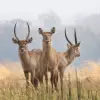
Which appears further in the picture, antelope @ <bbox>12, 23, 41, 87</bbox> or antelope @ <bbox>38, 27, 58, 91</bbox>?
antelope @ <bbox>12, 23, 41, 87</bbox>

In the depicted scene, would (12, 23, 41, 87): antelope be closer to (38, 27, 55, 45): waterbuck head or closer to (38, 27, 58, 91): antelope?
(38, 27, 58, 91): antelope

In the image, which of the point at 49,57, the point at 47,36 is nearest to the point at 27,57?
the point at 49,57

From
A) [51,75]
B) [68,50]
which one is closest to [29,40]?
[51,75]

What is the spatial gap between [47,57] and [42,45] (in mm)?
430

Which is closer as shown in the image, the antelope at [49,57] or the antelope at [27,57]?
the antelope at [49,57]

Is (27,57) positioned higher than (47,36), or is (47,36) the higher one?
(47,36)

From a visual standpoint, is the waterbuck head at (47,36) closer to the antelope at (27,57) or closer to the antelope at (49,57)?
the antelope at (49,57)

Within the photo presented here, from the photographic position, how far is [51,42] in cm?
1041

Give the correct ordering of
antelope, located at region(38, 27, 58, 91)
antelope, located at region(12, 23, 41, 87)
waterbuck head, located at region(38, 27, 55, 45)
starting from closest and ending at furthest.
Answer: antelope, located at region(38, 27, 58, 91), waterbuck head, located at region(38, 27, 55, 45), antelope, located at region(12, 23, 41, 87)

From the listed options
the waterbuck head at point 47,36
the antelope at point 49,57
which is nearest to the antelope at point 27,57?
the antelope at point 49,57

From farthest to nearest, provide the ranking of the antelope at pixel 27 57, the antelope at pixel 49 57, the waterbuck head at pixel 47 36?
the antelope at pixel 27 57
the waterbuck head at pixel 47 36
the antelope at pixel 49 57

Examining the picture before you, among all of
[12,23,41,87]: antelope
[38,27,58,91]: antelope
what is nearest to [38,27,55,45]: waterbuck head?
[38,27,58,91]: antelope

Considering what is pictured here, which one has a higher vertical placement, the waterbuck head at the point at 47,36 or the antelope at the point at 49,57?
A: the waterbuck head at the point at 47,36

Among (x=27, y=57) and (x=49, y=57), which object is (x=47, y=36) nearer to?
(x=49, y=57)
